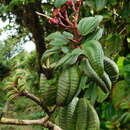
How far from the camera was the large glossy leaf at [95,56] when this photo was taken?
0.40 m

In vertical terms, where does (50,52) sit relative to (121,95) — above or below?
above

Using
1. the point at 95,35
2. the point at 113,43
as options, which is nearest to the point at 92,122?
the point at 95,35

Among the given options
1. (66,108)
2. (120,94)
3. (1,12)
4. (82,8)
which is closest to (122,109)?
(120,94)

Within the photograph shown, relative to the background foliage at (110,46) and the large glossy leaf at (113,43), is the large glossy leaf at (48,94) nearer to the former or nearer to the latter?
the background foliage at (110,46)

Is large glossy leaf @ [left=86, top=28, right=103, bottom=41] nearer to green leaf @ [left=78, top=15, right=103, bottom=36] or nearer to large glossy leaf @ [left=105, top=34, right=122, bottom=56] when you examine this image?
green leaf @ [left=78, top=15, right=103, bottom=36]

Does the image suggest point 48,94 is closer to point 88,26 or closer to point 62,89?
point 62,89

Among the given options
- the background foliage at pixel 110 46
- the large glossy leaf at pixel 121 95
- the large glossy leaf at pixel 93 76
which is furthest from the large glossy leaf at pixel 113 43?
the large glossy leaf at pixel 93 76

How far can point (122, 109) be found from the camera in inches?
23.4

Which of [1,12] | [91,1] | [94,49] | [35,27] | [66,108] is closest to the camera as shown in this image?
[94,49]

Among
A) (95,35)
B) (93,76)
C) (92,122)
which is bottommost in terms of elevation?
(92,122)

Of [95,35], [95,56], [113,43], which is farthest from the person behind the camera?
[113,43]

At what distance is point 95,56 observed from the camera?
416 mm

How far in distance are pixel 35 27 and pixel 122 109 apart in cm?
233

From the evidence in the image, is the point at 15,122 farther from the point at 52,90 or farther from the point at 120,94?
the point at 120,94
